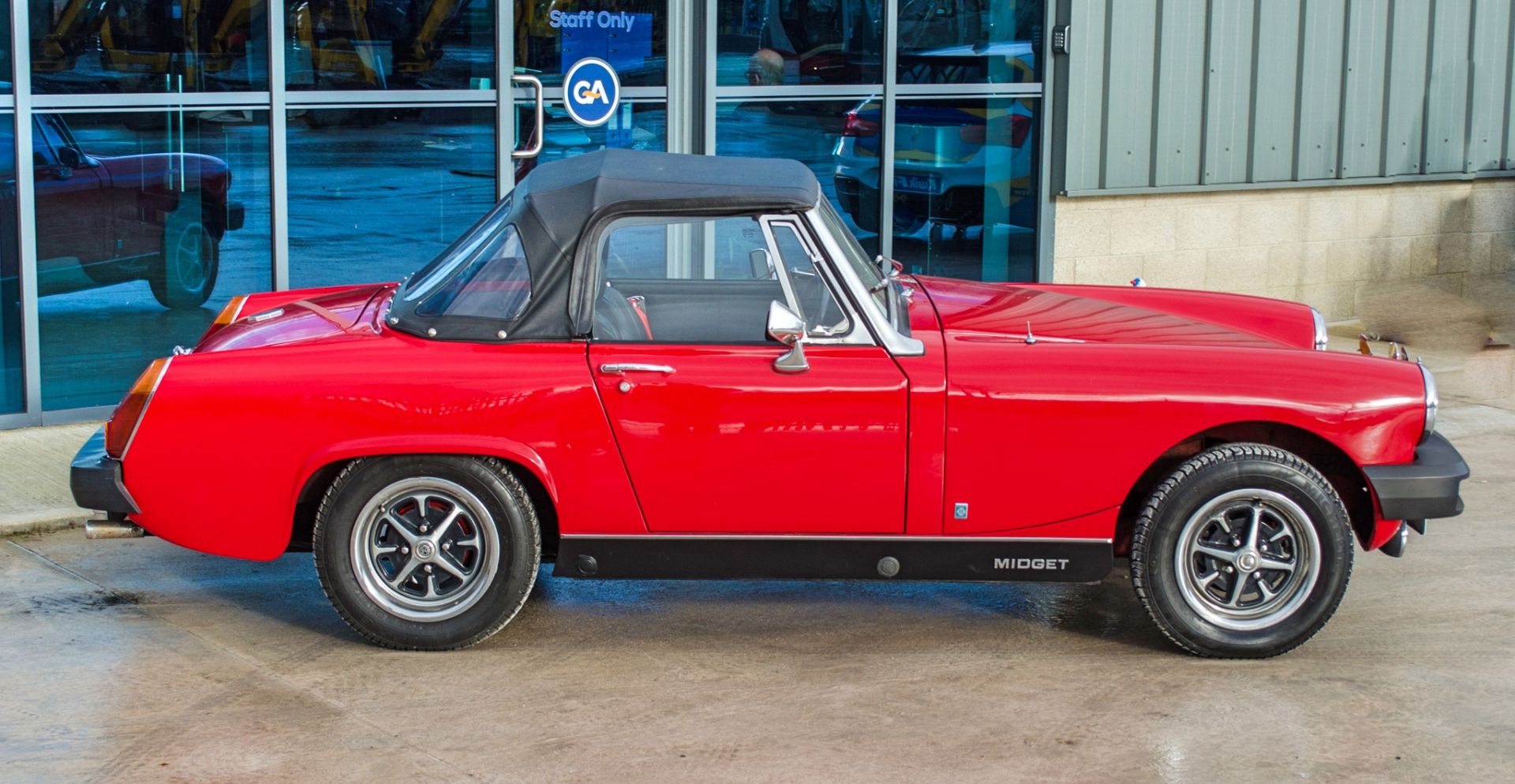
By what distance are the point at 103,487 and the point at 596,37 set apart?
5.43m

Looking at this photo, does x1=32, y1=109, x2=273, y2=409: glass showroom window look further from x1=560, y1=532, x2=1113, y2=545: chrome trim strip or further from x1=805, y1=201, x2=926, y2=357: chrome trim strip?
x1=805, y1=201, x2=926, y2=357: chrome trim strip

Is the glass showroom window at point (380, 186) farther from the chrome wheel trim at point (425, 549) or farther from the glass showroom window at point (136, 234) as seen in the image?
the chrome wheel trim at point (425, 549)

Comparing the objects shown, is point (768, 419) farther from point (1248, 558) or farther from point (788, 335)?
point (1248, 558)

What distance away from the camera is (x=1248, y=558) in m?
5.32

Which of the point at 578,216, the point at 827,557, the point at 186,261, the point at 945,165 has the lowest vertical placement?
the point at 827,557

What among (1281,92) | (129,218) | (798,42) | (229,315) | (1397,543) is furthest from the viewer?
(1281,92)

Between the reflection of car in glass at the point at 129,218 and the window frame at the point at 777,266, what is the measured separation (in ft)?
14.3

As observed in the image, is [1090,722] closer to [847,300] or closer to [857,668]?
[857,668]

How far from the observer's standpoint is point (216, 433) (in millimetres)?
5223

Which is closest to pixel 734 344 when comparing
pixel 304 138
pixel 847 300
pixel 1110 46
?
pixel 847 300

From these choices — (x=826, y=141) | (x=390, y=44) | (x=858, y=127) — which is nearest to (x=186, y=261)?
(x=390, y=44)

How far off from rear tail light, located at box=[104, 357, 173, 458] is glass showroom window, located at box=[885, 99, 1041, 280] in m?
6.30

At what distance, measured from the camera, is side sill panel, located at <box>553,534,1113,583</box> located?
17.5 ft

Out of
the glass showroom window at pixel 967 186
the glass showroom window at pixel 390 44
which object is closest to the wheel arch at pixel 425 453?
the glass showroom window at pixel 390 44
